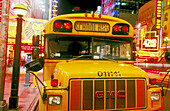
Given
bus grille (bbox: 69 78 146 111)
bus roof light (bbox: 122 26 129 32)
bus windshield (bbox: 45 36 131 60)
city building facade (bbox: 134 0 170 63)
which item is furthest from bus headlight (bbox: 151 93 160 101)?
city building facade (bbox: 134 0 170 63)

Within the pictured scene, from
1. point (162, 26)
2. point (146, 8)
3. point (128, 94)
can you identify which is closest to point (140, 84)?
point (128, 94)

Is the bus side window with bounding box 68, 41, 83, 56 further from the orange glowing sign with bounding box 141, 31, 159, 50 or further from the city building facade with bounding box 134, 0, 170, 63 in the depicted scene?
the orange glowing sign with bounding box 141, 31, 159, 50

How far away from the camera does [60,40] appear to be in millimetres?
4281

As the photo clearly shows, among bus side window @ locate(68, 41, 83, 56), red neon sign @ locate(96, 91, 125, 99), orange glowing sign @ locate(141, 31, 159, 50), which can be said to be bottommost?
red neon sign @ locate(96, 91, 125, 99)

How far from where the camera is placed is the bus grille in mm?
3010

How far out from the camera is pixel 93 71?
3.18 metres

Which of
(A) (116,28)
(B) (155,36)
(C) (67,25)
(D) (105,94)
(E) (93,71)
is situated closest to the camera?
(D) (105,94)

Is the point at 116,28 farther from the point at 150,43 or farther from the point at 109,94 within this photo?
the point at 150,43

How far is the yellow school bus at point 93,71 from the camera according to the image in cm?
303

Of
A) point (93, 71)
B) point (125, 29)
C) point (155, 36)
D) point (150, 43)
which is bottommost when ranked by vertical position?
point (93, 71)

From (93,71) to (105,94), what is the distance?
457 mm

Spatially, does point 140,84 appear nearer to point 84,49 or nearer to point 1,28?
point 84,49

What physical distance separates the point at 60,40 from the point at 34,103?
3169 millimetres

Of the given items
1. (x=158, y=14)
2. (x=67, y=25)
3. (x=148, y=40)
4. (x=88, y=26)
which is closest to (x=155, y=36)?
(x=148, y=40)
